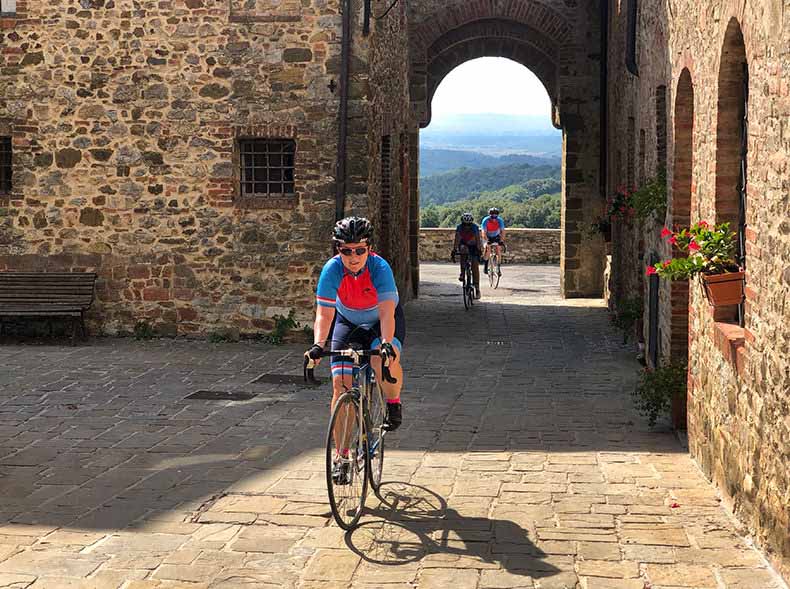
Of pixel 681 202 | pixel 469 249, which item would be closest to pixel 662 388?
pixel 681 202

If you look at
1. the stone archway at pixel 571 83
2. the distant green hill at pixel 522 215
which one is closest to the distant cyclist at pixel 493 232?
the stone archway at pixel 571 83

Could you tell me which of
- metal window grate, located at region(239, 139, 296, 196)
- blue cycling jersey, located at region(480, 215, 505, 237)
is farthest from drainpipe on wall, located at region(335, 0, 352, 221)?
blue cycling jersey, located at region(480, 215, 505, 237)

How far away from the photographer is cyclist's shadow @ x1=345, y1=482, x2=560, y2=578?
5.73 meters

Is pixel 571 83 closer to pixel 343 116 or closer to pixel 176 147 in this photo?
pixel 343 116

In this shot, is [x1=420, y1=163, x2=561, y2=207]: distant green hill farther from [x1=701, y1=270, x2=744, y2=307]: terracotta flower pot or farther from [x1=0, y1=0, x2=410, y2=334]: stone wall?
[x1=701, y1=270, x2=744, y2=307]: terracotta flower pot

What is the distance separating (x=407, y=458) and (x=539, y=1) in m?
14.8

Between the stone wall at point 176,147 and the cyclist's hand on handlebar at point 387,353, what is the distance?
798 cm

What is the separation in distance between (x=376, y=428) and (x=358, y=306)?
811mm

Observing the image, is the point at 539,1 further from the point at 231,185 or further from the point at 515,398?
the point at 515,398

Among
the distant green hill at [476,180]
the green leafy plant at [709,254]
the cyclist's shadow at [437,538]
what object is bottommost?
the cyclist's shadow at [437,538]

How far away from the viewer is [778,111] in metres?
5.39

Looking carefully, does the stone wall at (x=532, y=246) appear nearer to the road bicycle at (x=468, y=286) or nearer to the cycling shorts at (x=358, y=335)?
the road bicycle at (x=468, y=286)

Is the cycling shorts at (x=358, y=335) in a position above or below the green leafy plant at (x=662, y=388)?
above

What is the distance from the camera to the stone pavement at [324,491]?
5590 mm
